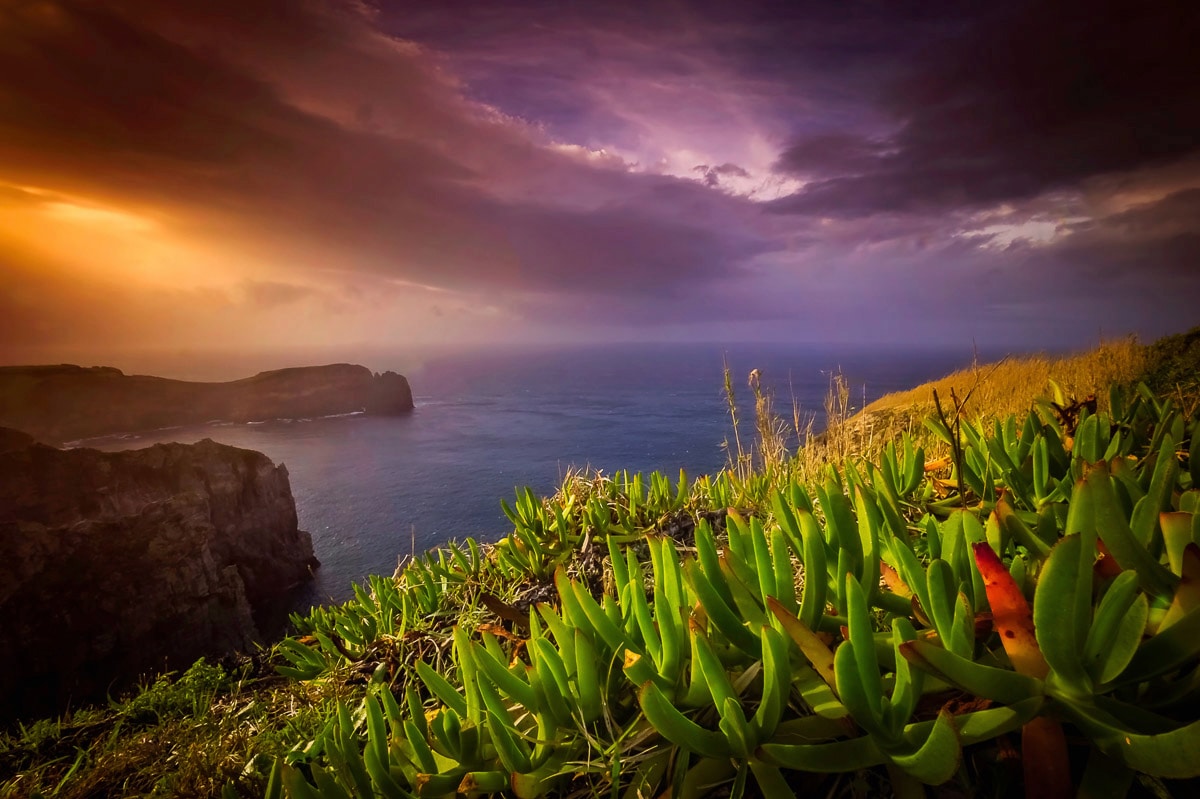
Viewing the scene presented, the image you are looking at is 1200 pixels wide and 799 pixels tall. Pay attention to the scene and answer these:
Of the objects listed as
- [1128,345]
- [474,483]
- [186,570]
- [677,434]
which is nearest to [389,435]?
[474,483]

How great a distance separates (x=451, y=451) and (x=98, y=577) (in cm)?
3948

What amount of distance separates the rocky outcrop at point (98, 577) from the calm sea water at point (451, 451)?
17.9 ft

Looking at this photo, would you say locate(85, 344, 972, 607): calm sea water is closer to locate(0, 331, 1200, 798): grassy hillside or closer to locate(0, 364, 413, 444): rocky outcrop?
locate(0, 364, 413, 444): rocky outcrop

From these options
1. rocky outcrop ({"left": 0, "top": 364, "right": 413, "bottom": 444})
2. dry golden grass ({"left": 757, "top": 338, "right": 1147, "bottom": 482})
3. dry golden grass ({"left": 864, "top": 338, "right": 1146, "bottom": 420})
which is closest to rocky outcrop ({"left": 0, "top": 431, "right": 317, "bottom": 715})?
rocky outcrop ({"left": 0, "top": 364, "right": 413, "bottom": 444})

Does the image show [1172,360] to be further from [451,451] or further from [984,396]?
[451,451]

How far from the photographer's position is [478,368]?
15038cm

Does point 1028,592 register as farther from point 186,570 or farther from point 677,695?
point 186,570

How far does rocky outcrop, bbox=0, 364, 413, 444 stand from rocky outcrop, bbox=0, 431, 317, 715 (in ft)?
34.7

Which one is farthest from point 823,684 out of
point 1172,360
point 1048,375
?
point 1172,360

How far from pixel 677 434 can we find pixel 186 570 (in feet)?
142

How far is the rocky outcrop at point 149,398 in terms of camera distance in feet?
100

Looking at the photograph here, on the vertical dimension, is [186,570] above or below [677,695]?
below

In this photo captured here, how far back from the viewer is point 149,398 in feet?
130

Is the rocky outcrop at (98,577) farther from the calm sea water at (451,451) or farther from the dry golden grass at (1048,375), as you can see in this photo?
the dry golden grass at (1048,375)
